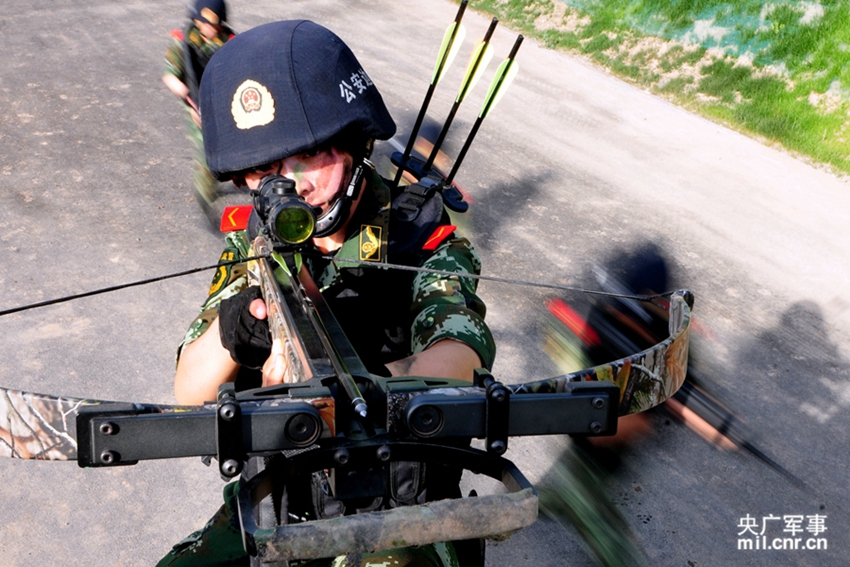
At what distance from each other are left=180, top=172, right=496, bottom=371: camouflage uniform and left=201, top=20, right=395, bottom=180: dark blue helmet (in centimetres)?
29

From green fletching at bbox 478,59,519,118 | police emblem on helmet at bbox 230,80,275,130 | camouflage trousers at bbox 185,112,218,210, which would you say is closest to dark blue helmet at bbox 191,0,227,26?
camouflage trousers at bbox 185,112,218,210

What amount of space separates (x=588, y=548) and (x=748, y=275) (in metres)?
3.54

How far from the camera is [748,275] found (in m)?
7.08

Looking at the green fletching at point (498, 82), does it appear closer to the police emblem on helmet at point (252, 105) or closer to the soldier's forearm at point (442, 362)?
the police emblem on helmet at point (252, 105)

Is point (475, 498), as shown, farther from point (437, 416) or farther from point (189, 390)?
point (189, 390)

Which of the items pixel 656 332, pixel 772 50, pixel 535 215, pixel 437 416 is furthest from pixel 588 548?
pixel 772 50

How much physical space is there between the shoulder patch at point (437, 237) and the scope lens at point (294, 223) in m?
1.01

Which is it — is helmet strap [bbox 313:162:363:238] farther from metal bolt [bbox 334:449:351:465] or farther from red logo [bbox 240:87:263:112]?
metal bolt [bbox 334:449:351:465]

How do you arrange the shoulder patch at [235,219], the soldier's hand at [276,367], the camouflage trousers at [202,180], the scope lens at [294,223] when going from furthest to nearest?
the camouflage trousers at [202,180], the shoulder patch at [235,219], the soldier's hand at [276,367], the scope lens at [294,223]

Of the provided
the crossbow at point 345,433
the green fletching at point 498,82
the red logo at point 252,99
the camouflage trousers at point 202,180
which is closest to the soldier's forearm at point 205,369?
the red logo at point 252,99

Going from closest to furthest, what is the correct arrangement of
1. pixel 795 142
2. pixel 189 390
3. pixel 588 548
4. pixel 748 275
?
1. pixel 189 390
2. pixel 588 548
3. pixel 748 275
4. pixel 795 142

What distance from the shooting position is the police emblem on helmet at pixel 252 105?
2.69 m

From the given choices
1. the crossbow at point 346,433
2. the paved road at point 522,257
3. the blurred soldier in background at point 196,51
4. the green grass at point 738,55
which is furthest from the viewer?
the green grass at point 738,55

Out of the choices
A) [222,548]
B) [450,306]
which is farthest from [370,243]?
[222,548]
